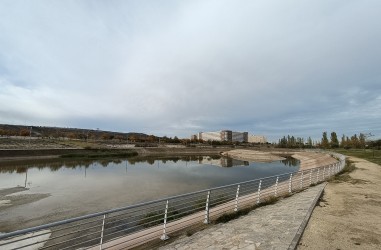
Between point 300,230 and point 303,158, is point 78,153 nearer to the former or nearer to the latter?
point 303,158

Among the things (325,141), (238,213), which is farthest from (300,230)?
(325,141)

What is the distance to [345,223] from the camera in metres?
9.05

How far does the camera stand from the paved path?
718 cm

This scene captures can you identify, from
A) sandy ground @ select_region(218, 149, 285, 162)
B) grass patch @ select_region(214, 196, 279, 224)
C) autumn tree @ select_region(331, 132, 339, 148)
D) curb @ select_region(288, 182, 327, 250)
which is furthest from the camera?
autumn tree @ select_region(331, 132, 339, 148)

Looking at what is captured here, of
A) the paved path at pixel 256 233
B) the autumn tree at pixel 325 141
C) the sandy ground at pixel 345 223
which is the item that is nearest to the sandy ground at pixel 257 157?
the autumn tree at pixel 325 141

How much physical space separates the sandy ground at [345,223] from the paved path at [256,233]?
37 centimetres

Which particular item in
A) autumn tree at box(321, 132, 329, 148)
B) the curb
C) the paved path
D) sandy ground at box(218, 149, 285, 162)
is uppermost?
autumn tree at box(321, 132, 329, 148)

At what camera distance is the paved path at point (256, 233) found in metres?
7.18

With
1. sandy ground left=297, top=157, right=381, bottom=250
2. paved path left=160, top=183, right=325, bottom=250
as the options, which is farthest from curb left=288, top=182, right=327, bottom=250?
sandy ground left=297, top=157, right=381, bottom=250

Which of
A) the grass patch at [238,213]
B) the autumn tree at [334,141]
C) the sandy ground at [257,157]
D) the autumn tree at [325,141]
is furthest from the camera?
the autumn tree at [325,141]

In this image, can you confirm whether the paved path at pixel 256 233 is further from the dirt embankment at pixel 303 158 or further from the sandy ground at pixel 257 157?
the sandy ground at pixel 257 157

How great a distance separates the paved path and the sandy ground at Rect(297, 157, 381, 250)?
370 mm

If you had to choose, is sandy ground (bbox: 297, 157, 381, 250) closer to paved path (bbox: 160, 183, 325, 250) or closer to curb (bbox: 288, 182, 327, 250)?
curb (bbox: 288, 182, 327, 250)

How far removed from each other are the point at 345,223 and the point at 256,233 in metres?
3.49
